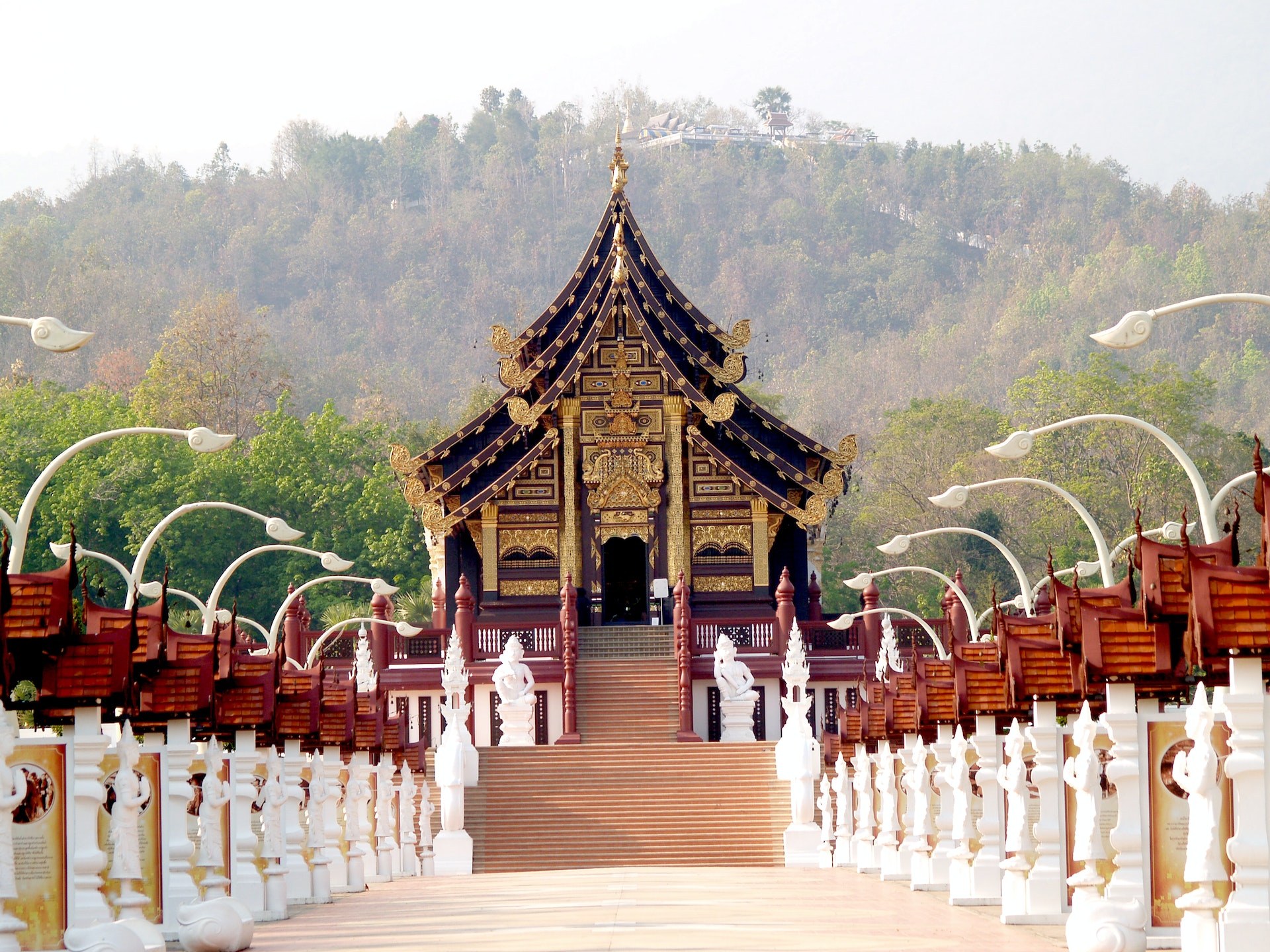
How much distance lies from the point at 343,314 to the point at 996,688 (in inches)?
5683

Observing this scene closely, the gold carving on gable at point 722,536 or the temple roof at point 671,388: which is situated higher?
the temple roof at point 671,388

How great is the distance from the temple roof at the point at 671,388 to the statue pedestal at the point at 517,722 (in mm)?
7494

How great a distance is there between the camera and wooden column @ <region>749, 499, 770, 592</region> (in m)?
49.2

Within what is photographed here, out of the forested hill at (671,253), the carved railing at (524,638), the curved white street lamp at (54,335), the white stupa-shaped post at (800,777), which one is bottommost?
the white stupa-shaped post at (800,777)

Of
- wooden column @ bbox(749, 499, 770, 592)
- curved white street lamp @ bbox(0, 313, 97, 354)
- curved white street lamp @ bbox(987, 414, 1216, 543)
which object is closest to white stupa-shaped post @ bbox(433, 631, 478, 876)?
wooden column @ bbox(749, 499, 770, 592)

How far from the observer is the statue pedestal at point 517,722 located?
42.1 m

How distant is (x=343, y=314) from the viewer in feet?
529

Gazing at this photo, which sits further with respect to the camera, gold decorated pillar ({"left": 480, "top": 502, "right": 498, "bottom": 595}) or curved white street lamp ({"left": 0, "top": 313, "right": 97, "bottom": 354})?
gold decorated pillar ({"left": 480, "top": 502, "right": 498, "bottom": 595})

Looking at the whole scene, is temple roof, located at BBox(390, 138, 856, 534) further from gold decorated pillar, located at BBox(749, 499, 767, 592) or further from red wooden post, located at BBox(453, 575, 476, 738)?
red wooden post, located at BBox(453, 575, 476, 738)

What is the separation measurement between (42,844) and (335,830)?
1268 cm

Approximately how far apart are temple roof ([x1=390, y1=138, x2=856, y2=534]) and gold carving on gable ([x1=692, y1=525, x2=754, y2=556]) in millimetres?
1128

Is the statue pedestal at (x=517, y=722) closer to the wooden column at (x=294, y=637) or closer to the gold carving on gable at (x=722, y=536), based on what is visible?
the wooden column at (x=294, y=637)

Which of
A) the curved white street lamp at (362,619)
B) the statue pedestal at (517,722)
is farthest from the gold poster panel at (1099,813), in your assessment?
the statue pedestal at (517,722)

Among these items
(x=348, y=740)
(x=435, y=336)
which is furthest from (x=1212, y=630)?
(x=435, y=336)
